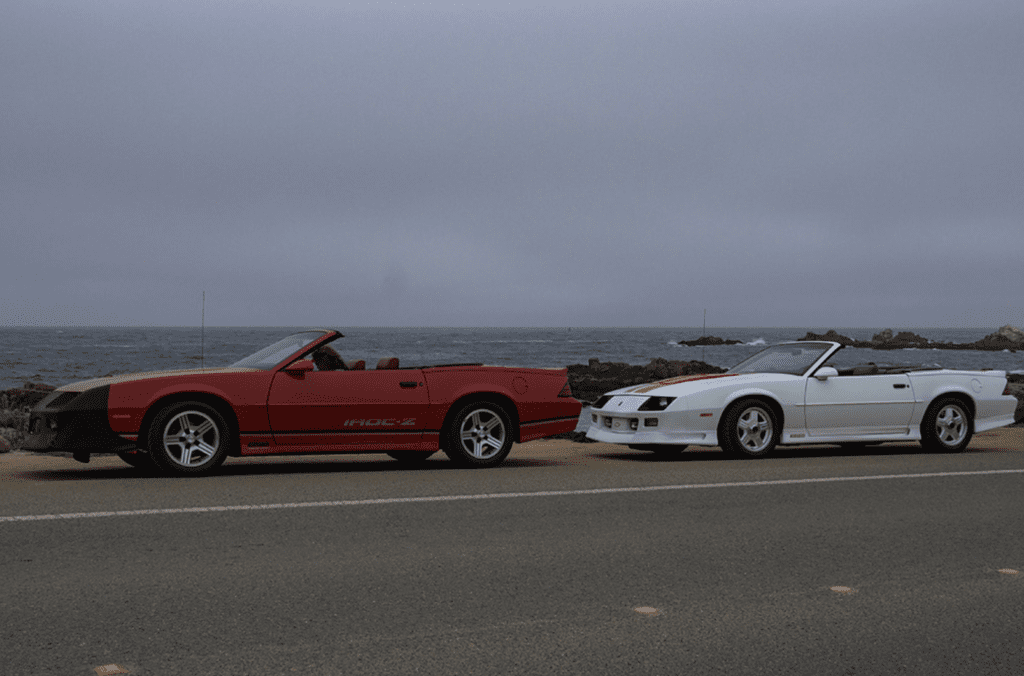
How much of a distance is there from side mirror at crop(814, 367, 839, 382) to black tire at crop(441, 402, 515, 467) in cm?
375

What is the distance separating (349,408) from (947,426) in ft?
24.0

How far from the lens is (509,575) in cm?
566

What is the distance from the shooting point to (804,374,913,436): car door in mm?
12336

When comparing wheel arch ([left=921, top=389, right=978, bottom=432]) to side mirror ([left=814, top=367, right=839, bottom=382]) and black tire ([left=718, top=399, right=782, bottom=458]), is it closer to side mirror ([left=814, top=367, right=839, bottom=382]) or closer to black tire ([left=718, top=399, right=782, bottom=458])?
side mirror ([left=814, top=367, right=839, bottom=382])

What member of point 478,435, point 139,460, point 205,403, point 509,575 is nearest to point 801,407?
point 478,435

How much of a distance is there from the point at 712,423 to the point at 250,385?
16.5ft

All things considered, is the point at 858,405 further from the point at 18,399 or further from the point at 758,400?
the point at 18,399

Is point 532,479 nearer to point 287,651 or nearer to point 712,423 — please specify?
point 712,423

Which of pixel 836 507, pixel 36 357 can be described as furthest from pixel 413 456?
pixel 36 357

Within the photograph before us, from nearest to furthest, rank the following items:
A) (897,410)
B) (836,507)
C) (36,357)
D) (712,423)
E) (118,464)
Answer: (836,507)
(118,464)
(712,423)
(897,410)
(36,357)

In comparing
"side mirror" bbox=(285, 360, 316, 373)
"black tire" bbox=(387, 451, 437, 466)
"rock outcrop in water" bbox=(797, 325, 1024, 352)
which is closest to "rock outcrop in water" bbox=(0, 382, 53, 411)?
"black tire" bbox=(387, 451, 437, 466)

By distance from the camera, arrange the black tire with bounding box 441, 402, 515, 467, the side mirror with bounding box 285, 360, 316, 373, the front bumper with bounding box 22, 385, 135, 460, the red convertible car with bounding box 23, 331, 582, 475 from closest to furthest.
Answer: the front bumper with bounding box 22, 385, 135, 460 → the red convertible car with bounding box 23, 331, 582, 475 → the side mirror with bounding box 285, 360, 316, 373 → the black tire with bounding box 441, 402, 515, 467

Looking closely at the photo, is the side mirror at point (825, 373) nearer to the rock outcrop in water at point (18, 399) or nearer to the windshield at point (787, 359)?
the windshield at point (787, 359)

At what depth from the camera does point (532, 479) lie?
9.78 m
